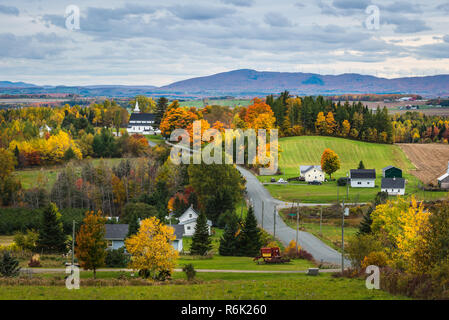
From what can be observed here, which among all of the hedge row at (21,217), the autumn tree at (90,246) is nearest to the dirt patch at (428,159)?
the hedge row at (21,217)

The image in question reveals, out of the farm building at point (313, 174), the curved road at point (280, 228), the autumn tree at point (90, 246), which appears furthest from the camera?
the farm building at point (313, 174)

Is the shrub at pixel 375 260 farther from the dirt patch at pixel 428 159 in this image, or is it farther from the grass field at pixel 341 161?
the dirt patch at pixel 428 159

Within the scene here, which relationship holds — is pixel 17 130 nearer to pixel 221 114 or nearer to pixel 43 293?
pixel 221 114

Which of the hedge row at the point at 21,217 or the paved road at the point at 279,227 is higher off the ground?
the paved road at the point at 279,227

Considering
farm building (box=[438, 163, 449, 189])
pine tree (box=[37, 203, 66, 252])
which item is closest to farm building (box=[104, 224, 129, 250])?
pine tree (box=[37, 203, 66, 252])

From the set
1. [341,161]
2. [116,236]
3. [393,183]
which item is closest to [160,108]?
[341,161]

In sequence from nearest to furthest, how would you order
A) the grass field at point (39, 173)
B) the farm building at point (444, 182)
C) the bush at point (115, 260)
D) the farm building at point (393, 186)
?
the bush at point (115, 260)
the farm building at point (393, 186)
the farm building at point (444, 182)
the grass field at point (39, 173)
